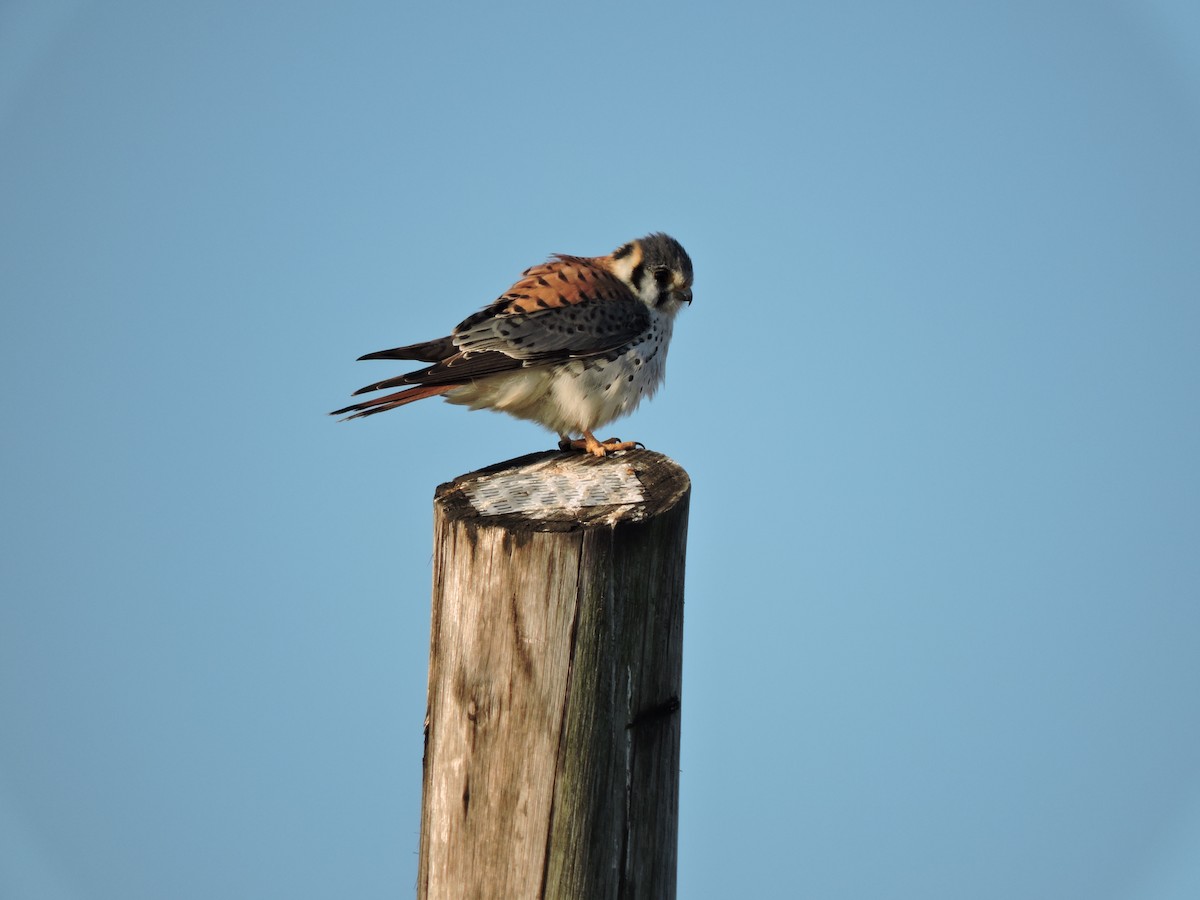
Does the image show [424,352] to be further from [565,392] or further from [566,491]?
[566,491]

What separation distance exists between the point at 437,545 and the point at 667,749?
79 centimetres

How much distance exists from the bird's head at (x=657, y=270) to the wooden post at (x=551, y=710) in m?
2.42

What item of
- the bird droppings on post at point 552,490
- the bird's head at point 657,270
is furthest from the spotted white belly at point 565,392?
the bird droppings on post at point 552,490

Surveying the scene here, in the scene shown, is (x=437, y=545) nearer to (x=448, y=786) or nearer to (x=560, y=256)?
(x=448, y=786)

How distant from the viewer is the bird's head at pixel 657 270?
5.24 meters

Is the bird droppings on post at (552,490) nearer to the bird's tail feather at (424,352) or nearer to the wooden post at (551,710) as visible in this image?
the wooden post at (551,710)

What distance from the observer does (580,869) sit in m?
2.73

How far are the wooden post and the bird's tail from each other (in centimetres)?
130

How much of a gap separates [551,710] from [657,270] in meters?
2.93

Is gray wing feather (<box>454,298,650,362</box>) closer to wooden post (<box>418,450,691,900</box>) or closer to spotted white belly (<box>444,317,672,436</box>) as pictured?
spotted white belly (<box>444,317,672,436</box>)

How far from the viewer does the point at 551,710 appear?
270 cm

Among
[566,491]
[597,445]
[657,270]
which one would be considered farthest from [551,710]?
[657,270]

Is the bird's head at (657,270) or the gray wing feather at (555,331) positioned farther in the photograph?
the bird's head at (657,270)

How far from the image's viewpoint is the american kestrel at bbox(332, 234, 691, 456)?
14.6 feet
